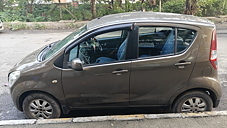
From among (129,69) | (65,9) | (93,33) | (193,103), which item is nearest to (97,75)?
(129,69)

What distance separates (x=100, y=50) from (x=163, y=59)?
3.31 ft

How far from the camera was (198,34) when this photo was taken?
3.05 meters

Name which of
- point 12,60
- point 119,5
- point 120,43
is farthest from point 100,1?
point 120,43

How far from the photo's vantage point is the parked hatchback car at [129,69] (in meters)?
3.05

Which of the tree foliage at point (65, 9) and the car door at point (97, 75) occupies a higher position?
the tree foliage at point (65, 9)

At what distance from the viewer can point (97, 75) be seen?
3.09 m

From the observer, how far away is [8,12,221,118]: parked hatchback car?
3.05 meters

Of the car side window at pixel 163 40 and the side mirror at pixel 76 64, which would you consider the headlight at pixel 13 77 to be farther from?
the car side window at pixel 163 40


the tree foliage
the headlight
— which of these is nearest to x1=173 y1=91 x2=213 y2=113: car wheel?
the headlight

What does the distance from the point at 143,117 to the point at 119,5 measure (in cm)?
1294

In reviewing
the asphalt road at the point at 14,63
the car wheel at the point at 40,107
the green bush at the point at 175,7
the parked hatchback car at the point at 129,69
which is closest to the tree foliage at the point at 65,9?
the green bush at the point at 175,7

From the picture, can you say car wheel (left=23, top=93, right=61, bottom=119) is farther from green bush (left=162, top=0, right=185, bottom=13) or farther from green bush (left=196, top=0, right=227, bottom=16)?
green bush (left=196, top=0, right=227, bottom=16)

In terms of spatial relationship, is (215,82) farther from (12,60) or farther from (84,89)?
(12,60)

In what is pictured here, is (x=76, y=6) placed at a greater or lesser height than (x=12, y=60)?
greater
